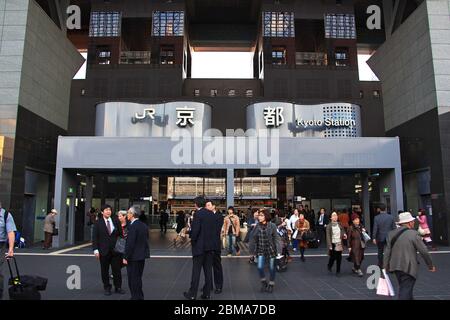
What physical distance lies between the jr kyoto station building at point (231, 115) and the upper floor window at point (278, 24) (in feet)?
0.28

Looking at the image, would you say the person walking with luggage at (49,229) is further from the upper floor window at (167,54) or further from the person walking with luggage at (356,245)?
the upper floor window at (167,54)

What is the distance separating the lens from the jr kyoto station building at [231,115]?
16734 mm

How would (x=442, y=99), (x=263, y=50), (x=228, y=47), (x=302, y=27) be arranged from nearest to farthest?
(x=442, y=99), (x=263, y=50), (x=302, y=27), (x=228, y=47)

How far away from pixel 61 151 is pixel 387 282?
14334mm

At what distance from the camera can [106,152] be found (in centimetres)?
1664

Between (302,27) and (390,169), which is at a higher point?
(302,27)

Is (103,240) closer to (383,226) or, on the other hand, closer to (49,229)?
(383,226)

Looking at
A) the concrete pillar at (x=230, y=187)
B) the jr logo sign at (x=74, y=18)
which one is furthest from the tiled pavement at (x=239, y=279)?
the jr logo sign at (x=74, y=18)

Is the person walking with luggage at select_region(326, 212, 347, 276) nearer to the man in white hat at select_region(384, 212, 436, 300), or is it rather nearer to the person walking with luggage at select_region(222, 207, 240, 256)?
the man in white hat at select_region(384, 212, 436, 300)

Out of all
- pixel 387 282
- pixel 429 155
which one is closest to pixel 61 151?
pixel 387 282

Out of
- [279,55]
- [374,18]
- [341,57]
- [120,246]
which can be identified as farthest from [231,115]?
[120,246]

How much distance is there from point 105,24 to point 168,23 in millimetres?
5376

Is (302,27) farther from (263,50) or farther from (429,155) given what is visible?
(429,155)

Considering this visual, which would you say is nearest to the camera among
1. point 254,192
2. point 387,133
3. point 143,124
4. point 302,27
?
point 143,124
